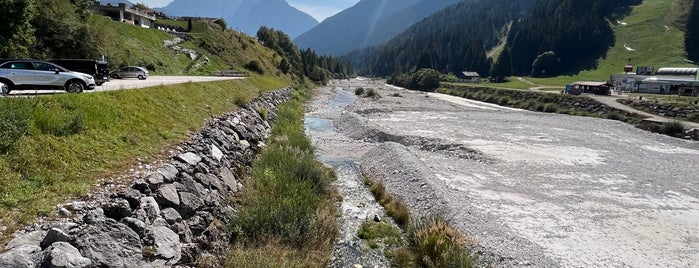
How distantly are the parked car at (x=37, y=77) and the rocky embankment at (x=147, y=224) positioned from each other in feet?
34.7

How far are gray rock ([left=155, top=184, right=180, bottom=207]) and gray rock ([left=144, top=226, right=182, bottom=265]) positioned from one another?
1.25 metres

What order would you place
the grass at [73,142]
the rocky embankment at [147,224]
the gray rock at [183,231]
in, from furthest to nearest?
1. the gray rock at [183,231]
2. the grass at [73,142]
3. the rocky embankment at [147,224]

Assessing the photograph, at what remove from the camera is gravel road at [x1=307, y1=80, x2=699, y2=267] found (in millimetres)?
14578

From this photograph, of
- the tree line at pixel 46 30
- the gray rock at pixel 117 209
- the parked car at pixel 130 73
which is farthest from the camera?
the parked car at pixel 130 73

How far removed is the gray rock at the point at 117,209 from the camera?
9.04 meters

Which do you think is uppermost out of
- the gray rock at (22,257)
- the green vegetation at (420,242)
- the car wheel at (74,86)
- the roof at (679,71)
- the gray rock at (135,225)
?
the roof at (679,71)

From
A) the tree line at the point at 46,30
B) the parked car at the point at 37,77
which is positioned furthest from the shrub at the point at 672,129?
the tree line at the point at 46,30

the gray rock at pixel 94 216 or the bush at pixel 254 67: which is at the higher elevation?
the bush at pixel 254 67

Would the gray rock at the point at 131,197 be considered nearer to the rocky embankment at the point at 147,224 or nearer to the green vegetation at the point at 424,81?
the rocky embankment at the point at 147,224

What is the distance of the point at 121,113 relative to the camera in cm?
1602

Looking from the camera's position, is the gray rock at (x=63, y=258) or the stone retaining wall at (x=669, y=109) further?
the stone retaining wall at (x=669, y=109)

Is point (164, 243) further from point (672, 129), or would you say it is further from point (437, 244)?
point (672, 129)

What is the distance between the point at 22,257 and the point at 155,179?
483 centimetres

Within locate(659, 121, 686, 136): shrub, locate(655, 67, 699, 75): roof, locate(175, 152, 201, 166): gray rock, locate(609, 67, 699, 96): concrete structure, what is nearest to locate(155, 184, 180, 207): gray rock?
locate(175, 152, 201, 166): gray rock
